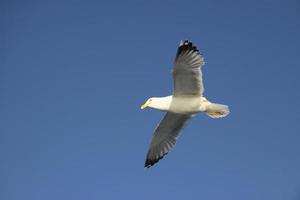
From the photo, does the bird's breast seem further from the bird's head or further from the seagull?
the bird's head

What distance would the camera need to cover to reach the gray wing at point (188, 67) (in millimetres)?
9453

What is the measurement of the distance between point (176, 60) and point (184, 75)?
31 cm

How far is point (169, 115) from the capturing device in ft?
35.4

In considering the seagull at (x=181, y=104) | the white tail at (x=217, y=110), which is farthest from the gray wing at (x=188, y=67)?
the white tail at (x=217, y=110)

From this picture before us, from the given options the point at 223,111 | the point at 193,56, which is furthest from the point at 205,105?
the point at 193,56

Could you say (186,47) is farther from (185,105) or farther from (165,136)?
(165,136)

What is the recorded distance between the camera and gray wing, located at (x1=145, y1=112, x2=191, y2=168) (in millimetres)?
10906

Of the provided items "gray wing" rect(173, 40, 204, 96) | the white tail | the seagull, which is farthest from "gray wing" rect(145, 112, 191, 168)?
"gray wing" rect(173, 40, 204, 96)

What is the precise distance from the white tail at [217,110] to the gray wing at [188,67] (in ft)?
1.70

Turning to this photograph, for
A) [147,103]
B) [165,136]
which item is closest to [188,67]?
[147,103]

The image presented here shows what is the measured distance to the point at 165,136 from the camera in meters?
11.2

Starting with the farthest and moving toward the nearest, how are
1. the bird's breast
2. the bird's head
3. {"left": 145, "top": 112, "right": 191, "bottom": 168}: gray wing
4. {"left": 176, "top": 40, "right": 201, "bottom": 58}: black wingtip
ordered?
{"left": 145, "top": 112, "right": 191, "bottom": 168}: gray wing
the bird's head
the bird's breast
{"left": 176, "top": 40, "right": 201, "bottom": 58}: black wingtip

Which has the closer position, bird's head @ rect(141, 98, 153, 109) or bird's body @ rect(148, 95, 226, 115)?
bird's body @ rect(148, 95, 226, 115)

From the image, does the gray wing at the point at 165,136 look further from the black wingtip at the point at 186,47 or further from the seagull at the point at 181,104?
the black wingtip at the point at 186,47
